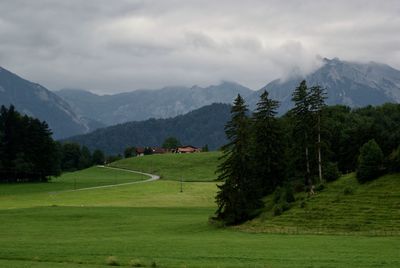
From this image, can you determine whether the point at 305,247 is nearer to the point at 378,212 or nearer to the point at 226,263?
the point at 226,263

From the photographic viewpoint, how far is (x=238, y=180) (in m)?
61.9

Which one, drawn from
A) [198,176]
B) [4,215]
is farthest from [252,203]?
[198,176]

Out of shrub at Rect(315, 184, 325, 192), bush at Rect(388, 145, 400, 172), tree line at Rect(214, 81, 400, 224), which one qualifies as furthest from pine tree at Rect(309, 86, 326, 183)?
bush at Rect(388, 145, 400, 172)

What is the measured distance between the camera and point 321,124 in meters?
71.8

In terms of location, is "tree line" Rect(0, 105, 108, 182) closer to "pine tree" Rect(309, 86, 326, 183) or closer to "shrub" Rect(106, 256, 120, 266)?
"pine tree" Rect(309, 86, 326, 183)

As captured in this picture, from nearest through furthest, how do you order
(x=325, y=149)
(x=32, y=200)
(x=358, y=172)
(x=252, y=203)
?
(x=252, y=203)
(x=358, y=172)
(x=325, y=149)
(x=32, y=200)

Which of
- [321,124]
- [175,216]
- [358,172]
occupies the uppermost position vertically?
[321,124]

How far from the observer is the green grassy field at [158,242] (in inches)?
1238

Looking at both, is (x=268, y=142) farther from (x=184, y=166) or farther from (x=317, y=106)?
(x=184, y=166)

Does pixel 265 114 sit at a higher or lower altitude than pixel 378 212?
higher

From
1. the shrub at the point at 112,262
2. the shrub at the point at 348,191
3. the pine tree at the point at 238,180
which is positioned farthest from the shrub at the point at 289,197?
the shrub at the point at 112,262

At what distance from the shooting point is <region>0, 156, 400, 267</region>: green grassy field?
31438mm

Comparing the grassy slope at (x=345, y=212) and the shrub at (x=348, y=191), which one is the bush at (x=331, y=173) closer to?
the grassy slope at (x=345, y=212)

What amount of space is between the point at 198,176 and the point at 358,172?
92.7 m
